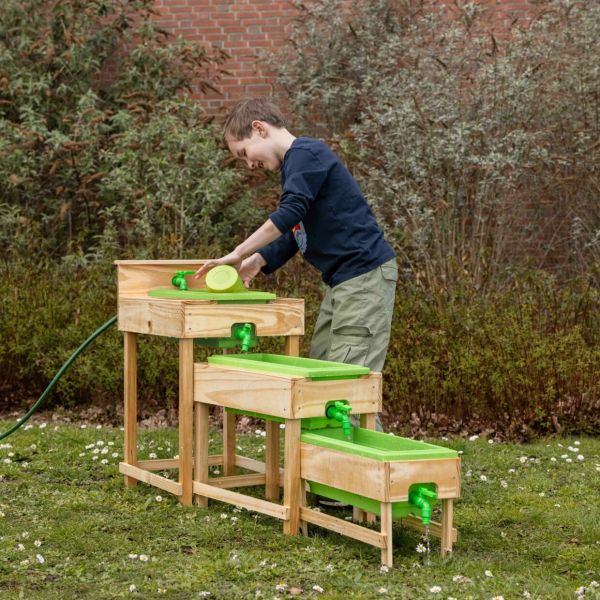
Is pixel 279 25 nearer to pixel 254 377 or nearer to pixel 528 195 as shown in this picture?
pixel 528 195

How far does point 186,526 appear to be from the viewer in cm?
407

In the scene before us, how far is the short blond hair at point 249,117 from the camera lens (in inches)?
174

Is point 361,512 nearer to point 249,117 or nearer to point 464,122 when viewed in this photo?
point 249,117

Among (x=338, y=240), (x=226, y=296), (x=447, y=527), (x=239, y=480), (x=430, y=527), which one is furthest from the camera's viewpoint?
(x=239, y=480)

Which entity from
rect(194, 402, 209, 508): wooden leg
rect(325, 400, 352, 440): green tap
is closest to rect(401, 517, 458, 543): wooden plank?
rect(325, 400, 352, 440): green tap

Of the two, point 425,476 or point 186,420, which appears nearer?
point 425,476

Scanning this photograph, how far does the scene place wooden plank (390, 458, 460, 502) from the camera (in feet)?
11.4

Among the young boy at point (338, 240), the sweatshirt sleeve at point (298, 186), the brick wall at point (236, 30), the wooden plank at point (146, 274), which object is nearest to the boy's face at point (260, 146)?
the young boy at point (338, 240)

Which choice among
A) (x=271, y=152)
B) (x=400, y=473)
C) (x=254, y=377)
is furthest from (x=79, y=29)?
(x=400, y=473)

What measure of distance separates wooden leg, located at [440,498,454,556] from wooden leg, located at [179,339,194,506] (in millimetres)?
1183

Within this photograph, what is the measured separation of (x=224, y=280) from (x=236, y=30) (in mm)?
7209

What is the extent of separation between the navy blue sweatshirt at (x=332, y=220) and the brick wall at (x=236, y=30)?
21.7ft

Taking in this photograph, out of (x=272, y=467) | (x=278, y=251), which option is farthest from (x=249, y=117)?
(x=272, y=467)

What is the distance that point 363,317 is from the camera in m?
4.36
